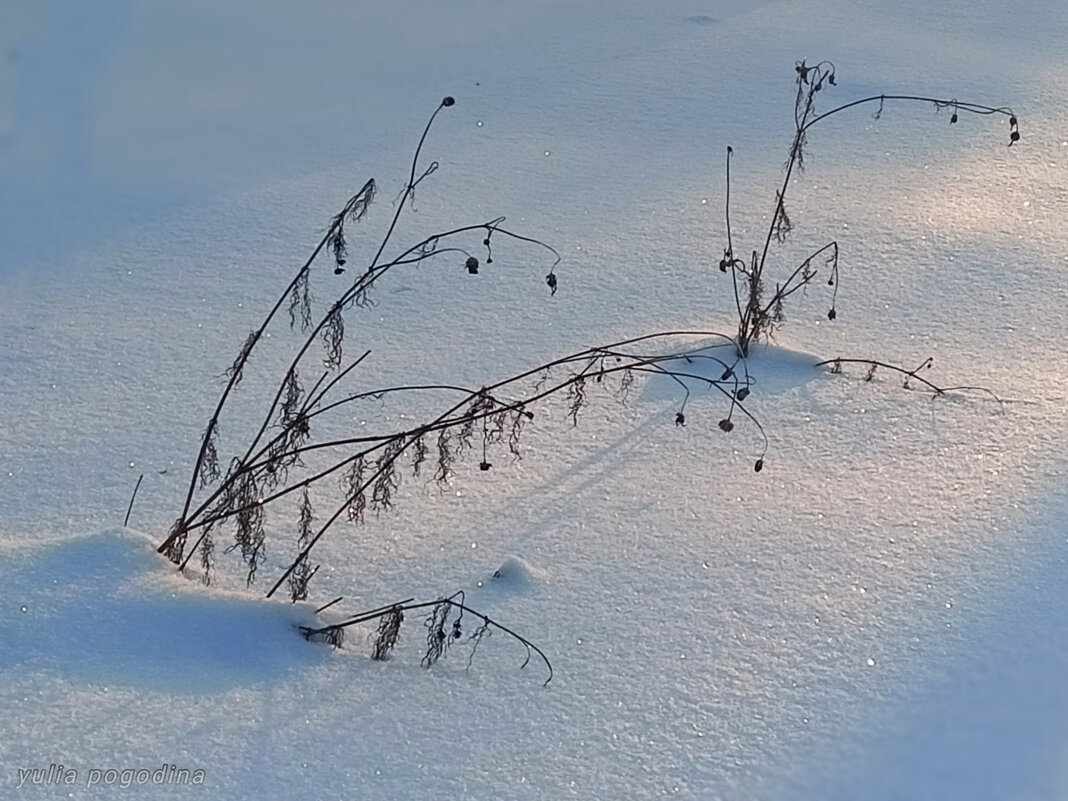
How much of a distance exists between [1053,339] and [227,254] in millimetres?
1714

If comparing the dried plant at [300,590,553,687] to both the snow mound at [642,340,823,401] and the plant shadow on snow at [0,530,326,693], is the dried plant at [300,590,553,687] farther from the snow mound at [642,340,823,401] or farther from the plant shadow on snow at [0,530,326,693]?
the snow mound at [642,340,823,401]

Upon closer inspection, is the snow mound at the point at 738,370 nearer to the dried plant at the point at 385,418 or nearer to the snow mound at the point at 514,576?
the dried plant at the point at 385,418

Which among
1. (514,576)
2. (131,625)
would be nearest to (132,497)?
(131,625)

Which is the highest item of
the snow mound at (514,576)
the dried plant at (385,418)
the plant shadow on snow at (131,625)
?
the dried plant at (385,418)

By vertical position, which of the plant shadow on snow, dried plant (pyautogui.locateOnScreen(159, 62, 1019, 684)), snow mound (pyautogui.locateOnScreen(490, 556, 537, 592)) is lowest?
the plant shadow on snow

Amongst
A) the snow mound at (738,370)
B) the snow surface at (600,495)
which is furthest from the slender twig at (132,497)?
the snow mound at (738,370)

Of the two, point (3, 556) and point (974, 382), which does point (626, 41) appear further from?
point (3, 556)

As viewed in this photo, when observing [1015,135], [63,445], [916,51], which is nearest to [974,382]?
[1015,135]

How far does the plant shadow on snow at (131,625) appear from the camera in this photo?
1466mm

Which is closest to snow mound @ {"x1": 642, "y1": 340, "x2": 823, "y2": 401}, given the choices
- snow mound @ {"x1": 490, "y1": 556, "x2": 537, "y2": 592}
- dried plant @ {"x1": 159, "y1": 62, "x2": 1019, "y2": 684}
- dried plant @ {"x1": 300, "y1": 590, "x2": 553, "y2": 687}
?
dried plant @ {"x1": 159, "y1": 62, "x2": 1019, "y2": 684}

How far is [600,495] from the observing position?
187 centimetres

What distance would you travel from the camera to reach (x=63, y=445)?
6.48 ft

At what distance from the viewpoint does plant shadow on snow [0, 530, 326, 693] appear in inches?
57.7

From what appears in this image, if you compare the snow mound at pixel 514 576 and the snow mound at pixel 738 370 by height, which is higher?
the snow mound at pixel 738 370
